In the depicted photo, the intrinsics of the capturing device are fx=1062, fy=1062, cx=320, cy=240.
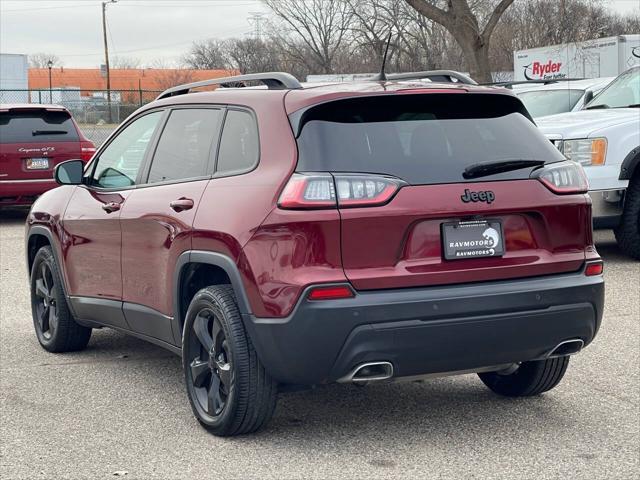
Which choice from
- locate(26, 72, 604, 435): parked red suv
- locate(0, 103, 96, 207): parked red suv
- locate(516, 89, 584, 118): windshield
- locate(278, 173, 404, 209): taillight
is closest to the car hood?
locate(516, 89, 584, 118): windshield

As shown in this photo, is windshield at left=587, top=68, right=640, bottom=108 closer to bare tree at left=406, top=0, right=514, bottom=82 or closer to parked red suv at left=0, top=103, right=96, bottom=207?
parked red suv at left=0, top=103, right=96, bottom=207

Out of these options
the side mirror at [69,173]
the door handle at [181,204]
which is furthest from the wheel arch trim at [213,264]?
the side mirror at [69,173]

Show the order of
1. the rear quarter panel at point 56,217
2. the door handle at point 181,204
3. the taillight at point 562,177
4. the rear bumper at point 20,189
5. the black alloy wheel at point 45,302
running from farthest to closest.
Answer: the rear bumper at point 20,189
the black alloy wheel at point 45,302
the rear quarter panel at point 56,217
the door handle at point 181,204
the taillight at point 562,177

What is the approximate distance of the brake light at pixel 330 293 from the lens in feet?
14.6

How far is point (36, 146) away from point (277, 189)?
38.5 ft

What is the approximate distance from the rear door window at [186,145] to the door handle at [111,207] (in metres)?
0.33

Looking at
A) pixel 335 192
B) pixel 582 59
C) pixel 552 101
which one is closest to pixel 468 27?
pixel 582 59

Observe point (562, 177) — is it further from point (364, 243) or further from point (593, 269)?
point (364, 243)

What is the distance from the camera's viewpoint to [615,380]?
6.11m

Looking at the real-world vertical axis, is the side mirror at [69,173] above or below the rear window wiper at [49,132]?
below

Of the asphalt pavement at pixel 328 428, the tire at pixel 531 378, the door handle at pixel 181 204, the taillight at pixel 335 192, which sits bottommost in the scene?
the asphalt pavement at pixel 328 428

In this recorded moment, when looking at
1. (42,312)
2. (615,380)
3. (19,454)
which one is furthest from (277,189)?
(42,312)

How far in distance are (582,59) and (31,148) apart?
2096 centimetres

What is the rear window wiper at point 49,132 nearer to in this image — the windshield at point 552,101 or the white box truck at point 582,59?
the windshield at point 552,101
